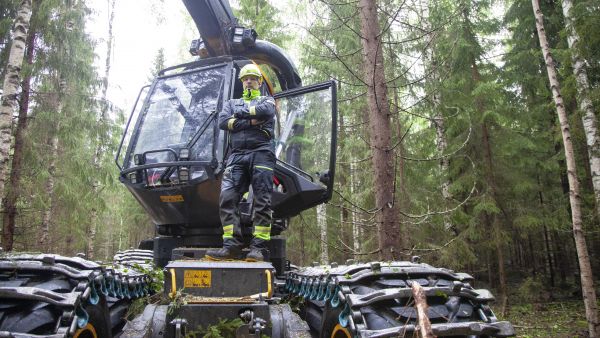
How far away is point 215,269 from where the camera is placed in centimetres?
343

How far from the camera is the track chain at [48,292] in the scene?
2.45 m

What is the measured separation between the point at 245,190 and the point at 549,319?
10.8 meters

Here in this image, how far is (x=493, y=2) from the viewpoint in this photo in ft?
51.8

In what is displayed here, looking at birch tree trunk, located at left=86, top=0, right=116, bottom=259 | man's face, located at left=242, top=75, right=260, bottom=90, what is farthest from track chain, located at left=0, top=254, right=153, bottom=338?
birch tree trunk, located at left=86, top=0, right=116, bottom=259

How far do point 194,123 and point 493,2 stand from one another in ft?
47.3

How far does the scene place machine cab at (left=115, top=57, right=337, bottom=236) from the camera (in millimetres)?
4676

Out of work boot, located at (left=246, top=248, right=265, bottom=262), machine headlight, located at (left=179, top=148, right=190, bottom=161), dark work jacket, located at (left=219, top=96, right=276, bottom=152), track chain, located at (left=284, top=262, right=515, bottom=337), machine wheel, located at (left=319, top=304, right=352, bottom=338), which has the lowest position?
machine wheel, located at (left=319, top=304, right=352, bottom=338)

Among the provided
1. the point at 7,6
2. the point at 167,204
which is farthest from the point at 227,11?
the point at 7,6

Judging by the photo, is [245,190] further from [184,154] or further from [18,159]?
[18,159]

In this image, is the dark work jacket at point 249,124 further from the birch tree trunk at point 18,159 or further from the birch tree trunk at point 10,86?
the birch tree trunk at point 18,159

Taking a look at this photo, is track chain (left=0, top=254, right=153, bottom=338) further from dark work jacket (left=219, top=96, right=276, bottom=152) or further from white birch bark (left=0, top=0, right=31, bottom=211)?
white birch bark (left=0, top=0, right=31, bottom=211)

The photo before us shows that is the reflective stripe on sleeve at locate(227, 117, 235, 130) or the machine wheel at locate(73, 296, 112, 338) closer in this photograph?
the machine wheel at locate(73, 296, 112, 338)

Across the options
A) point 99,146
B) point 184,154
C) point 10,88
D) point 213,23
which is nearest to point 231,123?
point 184,154

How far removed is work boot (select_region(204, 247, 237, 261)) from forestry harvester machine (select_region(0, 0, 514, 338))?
142 millimetres
